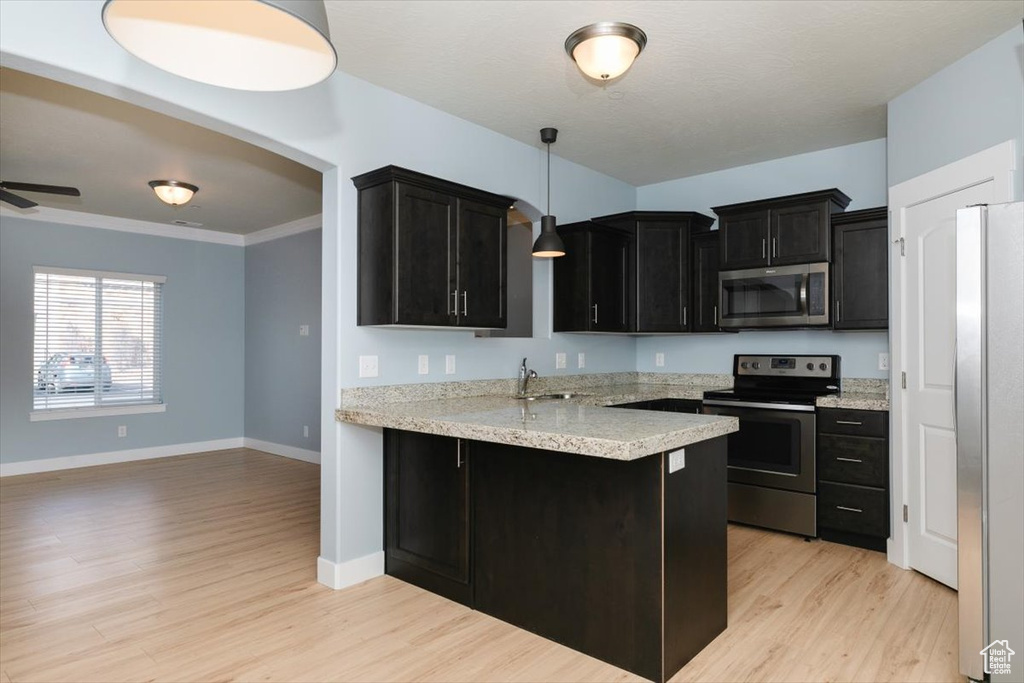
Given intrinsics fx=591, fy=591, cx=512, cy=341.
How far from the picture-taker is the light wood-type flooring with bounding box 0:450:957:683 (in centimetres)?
228

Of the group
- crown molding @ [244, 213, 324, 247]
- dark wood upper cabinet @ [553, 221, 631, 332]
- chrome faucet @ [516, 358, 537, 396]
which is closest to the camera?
chrome faucet @ [516, 358, 537, 396]

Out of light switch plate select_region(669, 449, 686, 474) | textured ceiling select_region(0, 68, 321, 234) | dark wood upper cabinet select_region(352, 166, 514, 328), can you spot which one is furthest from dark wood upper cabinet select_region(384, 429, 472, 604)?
textured ceiling select_region(0, 68, 321, 234)

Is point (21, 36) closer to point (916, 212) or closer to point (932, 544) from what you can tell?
point (916, 212)

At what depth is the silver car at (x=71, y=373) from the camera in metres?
6.02

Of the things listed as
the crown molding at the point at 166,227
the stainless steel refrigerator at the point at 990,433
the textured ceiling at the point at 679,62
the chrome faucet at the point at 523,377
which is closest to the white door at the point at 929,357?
the textured ceiling at the point at 679,62

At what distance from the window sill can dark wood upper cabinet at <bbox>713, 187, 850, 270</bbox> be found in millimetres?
6219

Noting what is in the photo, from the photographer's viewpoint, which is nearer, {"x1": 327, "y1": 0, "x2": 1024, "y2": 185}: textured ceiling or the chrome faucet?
{"x1": 327, "y1": 0, "x2": 1024, "y2": 185}: textured ceiling

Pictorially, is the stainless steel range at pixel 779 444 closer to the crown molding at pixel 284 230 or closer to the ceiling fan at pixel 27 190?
the crown molding at pixel 284 230

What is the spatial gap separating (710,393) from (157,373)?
239 inches

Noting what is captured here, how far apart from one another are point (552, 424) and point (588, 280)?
85.0 inches

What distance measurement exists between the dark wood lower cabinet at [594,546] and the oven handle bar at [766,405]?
Result: 63.4 inches

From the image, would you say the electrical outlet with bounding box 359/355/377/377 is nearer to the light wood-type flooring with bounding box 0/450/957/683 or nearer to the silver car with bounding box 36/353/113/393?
the light wood-type flooring with bounding box 0/450/957/683

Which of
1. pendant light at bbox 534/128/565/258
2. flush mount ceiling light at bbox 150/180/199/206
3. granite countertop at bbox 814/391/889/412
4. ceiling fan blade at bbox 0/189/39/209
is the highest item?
flush mount ceiling light at bbox 150/180/199/206

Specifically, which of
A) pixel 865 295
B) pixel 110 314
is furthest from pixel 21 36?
pixel 110 314
